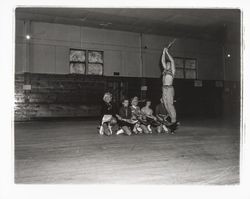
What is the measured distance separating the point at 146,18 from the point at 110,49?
221 cm

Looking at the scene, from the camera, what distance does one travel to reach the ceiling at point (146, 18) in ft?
28.0

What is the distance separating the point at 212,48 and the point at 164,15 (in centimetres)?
505

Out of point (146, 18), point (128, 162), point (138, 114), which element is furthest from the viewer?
point (146, 18)

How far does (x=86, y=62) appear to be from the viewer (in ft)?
34.7

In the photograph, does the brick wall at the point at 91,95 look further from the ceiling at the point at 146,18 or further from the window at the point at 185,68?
the ceiling at the point at 146,18

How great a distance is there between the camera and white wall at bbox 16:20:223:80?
379 inches

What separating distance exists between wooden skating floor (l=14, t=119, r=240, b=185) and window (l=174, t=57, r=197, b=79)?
8.08m

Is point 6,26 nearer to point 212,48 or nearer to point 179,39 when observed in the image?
point 179,39

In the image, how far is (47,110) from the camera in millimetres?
9516

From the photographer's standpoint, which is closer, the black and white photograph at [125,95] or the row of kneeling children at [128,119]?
the black and white photograph at [125,95]

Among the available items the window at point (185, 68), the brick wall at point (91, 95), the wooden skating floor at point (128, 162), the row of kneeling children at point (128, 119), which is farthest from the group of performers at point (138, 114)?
the window at point (185, 68)

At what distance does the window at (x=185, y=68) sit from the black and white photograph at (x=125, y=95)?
0.05 m

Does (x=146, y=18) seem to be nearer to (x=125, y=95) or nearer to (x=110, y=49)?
(x=110, y=49)

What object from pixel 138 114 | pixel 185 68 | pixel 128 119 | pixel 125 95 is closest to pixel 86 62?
pixel 125 95
